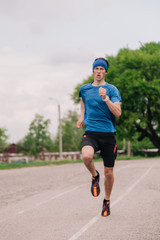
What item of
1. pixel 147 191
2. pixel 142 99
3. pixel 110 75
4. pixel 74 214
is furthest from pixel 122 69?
pixel 74 214

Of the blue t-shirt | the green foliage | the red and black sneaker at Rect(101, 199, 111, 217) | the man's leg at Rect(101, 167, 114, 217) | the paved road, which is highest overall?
the green foliage

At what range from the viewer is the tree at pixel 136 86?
33750mm

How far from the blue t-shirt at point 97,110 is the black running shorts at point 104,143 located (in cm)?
7

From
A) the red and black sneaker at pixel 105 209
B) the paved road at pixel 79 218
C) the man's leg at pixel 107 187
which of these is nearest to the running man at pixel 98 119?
the man's leg at pixel 107 187

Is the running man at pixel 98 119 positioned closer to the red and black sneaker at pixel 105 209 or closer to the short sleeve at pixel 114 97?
the short sleeve at pixel 114 97

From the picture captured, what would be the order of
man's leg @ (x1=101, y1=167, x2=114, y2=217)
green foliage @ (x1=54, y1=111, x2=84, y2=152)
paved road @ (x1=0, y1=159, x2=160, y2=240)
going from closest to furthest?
1. paved road @ (x1=0, y1=159, x2=160, y2=240)
2. man's leg @ (x1=101, y1=167, x2=114, y2=217)
3. green foliage @ (x1=54, y1=111, x2=84, y2=152)

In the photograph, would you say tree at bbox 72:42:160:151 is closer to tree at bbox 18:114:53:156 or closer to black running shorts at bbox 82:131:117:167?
black running shorts at bbox 82:131:117:167

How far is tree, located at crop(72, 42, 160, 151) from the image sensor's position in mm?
33750

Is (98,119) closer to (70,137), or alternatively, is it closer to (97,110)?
(97,110)

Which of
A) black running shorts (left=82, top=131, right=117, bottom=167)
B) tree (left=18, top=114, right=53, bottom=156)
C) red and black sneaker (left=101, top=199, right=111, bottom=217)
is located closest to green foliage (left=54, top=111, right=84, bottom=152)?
tree (left=18, top=114, right=53, bottom=156)

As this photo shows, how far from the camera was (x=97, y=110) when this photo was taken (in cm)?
512

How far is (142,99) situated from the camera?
35.0 metres

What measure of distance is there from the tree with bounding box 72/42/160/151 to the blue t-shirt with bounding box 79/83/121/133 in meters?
28.4

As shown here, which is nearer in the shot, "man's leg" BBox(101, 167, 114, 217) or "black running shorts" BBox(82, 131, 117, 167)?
"black running shorts" BBox(82, 131, 117, 167)
